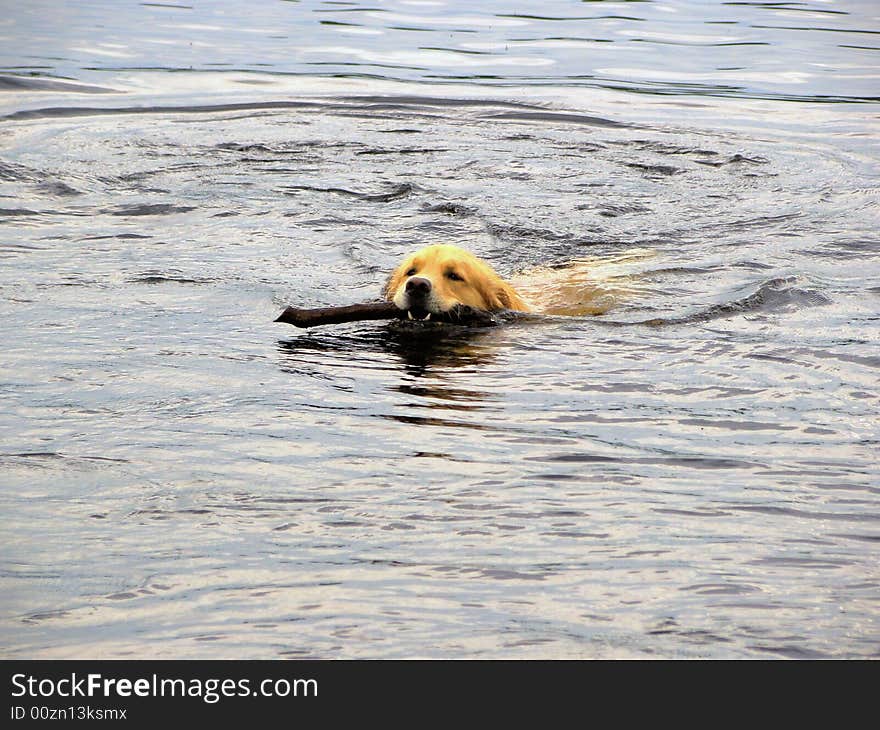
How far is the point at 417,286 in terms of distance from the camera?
6.73 metres

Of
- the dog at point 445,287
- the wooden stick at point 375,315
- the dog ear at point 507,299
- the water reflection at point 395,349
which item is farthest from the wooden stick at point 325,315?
the dog ear at point 507,299

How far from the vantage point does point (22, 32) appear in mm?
18750

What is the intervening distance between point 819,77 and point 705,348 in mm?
11069

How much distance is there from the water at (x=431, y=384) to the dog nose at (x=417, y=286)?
0.28 metres

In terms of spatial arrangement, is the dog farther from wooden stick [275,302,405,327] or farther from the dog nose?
wooden stick [275,302,405,327]

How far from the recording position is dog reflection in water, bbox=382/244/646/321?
22.4ft

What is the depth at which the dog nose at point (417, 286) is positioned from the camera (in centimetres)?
673

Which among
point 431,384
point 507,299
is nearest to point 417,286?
point 507,299

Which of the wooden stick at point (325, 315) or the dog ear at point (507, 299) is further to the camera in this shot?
the dog ear at point (507, 299)

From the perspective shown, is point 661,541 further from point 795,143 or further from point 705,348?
point 795,143

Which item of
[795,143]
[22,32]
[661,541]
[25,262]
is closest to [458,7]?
[22,32]

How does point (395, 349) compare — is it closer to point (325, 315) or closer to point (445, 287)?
point (325, 315)

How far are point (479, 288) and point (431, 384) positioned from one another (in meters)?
1.26

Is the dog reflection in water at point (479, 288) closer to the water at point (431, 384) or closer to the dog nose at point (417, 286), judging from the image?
the dog nose at point (417, 286)
